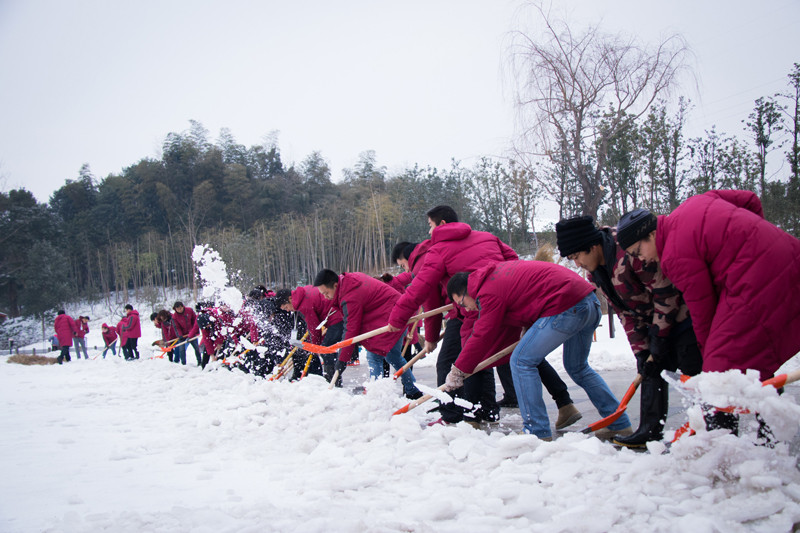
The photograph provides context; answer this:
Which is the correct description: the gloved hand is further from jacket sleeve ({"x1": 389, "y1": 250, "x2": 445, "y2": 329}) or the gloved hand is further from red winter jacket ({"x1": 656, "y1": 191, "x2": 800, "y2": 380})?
red winter jacket ({"x1": 656, "y1": 191, "x2": 800, "y2": 380})

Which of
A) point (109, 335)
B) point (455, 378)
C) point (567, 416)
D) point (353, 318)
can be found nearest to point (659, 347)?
point (567, 416)

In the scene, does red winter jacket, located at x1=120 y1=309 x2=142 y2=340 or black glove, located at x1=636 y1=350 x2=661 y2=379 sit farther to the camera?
red winter jacket, located at x1=120 y1=309 x2=142 y2=340

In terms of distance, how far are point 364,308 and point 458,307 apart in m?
1.76

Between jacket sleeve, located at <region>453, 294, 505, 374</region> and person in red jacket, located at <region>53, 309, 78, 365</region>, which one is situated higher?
jacket sleeve, located at <region>453, 294, 505, 374</region>

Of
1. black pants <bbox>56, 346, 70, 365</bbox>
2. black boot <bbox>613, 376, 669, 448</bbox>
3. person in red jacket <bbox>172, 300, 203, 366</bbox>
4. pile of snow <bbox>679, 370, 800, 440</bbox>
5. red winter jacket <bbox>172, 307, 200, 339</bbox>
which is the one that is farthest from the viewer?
black pants <bbox>56, 346, 70, 365</bbox>

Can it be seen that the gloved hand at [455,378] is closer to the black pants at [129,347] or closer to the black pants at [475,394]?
the black pants at [475,394]

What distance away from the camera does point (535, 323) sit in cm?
341

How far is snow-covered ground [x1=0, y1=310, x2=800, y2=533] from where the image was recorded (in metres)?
1.98

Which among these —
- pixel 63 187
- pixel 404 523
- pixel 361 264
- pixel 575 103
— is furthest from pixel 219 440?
pixel 63 187

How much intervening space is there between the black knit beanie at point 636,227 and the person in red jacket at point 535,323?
0.75 m

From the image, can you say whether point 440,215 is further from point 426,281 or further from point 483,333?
point 483,333

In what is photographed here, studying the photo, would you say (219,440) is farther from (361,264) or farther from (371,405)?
(361,264)

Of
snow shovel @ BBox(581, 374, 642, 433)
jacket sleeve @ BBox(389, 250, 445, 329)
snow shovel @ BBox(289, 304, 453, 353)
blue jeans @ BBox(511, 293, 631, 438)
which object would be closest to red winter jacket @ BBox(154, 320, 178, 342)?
snow shovel @ BBox(289, 304, 453, 353)

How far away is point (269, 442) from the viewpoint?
388 centimetres
